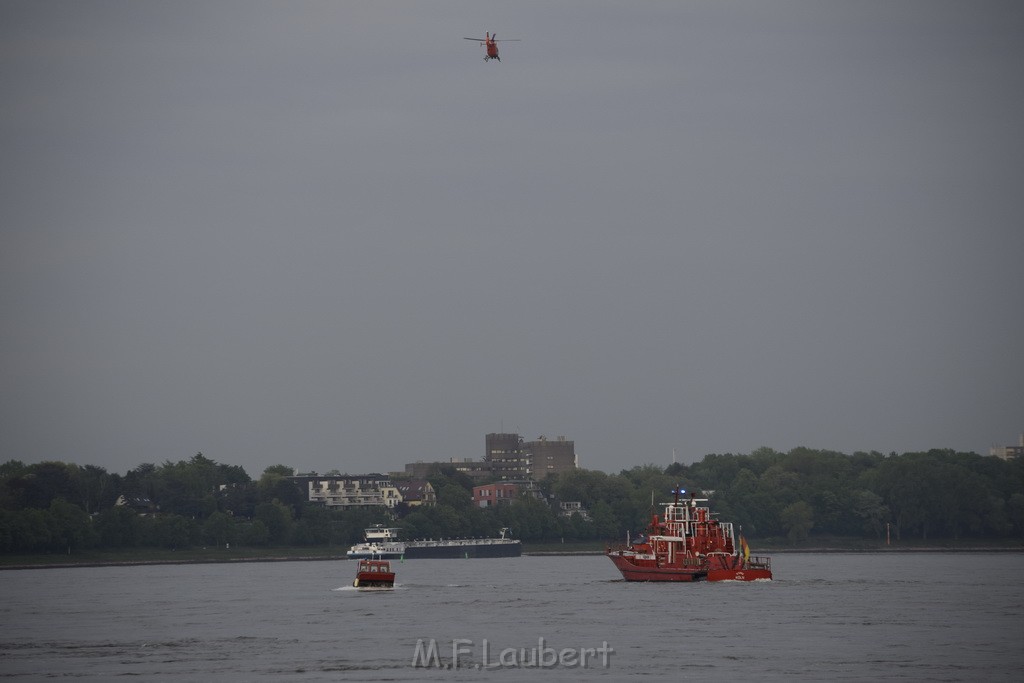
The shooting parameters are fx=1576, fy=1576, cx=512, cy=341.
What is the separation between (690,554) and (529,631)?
51.7 m

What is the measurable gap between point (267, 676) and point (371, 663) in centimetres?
668

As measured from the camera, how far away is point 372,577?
14588 centimetres

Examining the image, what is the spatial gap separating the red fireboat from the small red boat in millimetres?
22756

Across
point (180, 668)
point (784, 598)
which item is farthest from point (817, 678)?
point (784, 598)

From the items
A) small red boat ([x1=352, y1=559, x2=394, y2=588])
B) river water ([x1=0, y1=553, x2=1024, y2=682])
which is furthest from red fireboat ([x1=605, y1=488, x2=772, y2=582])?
small red boat ([x1=352, y1=559, x2=394, y2=588])

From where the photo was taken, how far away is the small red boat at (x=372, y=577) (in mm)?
145375

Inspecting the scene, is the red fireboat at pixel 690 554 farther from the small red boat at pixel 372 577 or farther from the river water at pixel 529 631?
the small red boat at pixel 372 577

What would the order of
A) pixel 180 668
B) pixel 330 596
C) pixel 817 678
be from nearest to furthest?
1. pixel 817 678
2. pixel 180 668
3. pixel 330 596

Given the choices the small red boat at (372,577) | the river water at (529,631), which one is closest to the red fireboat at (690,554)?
the river water at (529,631)

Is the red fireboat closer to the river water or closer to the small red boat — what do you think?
the river water

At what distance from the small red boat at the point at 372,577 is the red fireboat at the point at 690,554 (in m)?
22.8

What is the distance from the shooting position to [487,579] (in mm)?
170375

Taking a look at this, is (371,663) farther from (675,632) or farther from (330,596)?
(330,596)

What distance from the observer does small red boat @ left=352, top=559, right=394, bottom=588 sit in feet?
477
